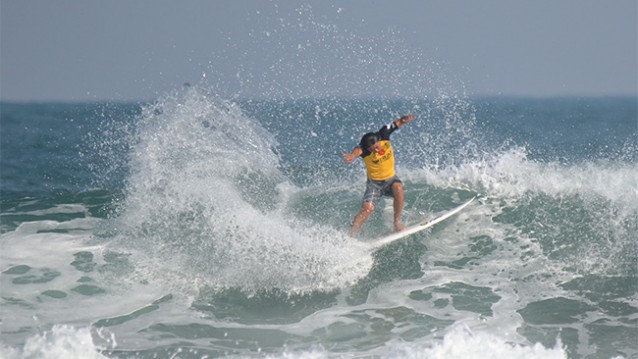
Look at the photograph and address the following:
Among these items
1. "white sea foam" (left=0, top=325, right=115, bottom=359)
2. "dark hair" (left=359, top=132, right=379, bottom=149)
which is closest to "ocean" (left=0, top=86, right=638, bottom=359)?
"white sea foam" (left=0, top=325, right=115, bottom=359)

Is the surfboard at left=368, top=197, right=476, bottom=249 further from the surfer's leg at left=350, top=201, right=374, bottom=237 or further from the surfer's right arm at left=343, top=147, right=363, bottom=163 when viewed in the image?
the surfer's right arm at left=343, top=147, right=363, bottom=163

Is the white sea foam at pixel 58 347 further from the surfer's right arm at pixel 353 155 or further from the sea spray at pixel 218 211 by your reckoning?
the surfer's right arm at pixel 353 155

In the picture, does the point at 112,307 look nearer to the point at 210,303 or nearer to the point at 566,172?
the point at 210,303

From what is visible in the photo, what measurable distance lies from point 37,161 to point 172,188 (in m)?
12.2

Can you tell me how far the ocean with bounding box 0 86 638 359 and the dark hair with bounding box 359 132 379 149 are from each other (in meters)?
1.33

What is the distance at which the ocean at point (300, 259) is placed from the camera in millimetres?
7789

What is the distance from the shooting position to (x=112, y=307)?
343 inches

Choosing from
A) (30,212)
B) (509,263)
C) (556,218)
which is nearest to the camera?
(509,263)

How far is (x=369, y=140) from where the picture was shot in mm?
10094

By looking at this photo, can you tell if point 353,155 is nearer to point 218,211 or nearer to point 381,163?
point 381,163

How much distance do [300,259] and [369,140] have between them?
1961mm

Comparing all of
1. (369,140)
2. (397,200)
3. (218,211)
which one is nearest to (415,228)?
(397,200)

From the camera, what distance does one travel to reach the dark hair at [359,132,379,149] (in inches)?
397

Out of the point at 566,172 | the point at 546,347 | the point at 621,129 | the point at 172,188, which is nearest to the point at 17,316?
the point at 172,188
